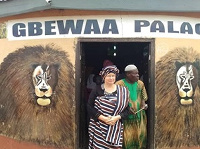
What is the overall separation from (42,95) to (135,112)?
1507 millimetres

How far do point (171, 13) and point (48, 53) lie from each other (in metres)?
2.06

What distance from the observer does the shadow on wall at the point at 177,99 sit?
5566 millimetres

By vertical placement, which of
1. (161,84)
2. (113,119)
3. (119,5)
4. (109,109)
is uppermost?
(119,5)

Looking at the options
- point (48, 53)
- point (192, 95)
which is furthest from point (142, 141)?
point (48, 53)

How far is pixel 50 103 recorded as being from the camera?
5.56 meters

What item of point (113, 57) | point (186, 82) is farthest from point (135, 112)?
point (113, 57)

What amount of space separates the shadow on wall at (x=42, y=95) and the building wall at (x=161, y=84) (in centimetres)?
2

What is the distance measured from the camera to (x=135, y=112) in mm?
5359

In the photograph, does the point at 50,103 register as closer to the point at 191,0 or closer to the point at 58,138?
the point at 58,138

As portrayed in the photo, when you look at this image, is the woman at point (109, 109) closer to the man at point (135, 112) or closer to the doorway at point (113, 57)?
the man at point (135, 112)

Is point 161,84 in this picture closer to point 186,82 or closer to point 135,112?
point 186,82

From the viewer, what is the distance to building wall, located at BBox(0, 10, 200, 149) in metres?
5.49

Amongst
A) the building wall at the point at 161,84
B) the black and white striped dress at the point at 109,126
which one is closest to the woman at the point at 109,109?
the black and white striped dress at the point at 109,126

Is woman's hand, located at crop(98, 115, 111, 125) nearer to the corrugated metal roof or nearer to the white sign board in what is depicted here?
the white sign board
